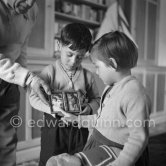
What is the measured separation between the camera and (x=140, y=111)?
83cm

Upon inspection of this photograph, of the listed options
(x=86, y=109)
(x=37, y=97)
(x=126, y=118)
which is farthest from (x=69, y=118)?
(x=126, y=118)

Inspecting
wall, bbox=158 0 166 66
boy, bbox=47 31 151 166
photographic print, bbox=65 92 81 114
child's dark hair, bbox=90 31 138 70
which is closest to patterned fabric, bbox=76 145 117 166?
boy, bbox=47 31 151 166

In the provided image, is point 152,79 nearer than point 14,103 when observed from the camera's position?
No

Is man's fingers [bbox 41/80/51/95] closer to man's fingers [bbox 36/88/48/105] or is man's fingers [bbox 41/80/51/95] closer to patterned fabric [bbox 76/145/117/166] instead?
man's fingers [bbox 36/88/48/105]

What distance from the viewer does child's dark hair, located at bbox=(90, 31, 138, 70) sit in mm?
907

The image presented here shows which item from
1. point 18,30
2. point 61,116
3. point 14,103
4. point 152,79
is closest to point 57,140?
point 61,116

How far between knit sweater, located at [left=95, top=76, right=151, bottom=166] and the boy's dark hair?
30cm

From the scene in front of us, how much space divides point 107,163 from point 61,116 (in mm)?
365

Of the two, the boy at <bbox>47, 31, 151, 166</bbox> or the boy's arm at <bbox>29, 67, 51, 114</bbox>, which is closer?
the boy at <bbox>47, 31, 151, 166</bbox>

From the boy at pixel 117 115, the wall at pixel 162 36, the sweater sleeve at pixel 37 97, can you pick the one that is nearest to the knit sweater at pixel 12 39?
Result: the sweater sleeve at pixel 37 97

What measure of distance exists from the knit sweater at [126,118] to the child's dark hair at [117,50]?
0.23ft

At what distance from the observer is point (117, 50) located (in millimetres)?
905

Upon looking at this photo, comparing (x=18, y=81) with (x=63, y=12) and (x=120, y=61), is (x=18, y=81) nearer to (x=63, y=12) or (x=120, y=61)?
(x=120, y=61)

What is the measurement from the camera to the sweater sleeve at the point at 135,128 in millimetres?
807
